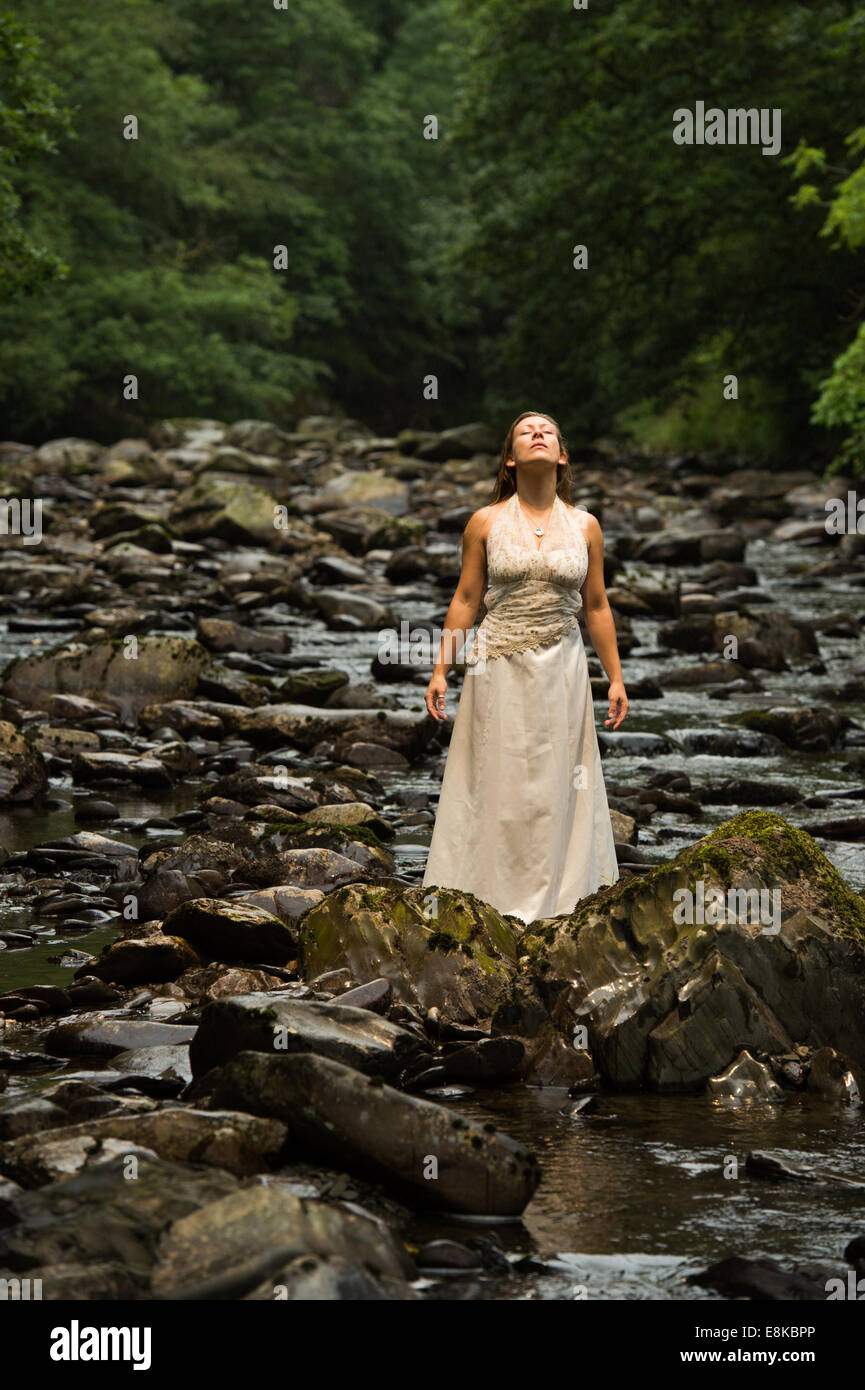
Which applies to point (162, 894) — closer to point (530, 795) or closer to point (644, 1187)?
point (530, 795)

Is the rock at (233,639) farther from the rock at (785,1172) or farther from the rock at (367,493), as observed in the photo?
the rock at (367,493)

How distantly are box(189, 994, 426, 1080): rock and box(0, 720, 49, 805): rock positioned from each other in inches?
206

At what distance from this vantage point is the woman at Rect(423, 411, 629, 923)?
701 cm

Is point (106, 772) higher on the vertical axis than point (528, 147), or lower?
lower

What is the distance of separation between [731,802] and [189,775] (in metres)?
3.68

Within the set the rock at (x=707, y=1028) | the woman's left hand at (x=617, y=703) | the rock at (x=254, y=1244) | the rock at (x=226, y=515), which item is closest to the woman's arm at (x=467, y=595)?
the woman's left hand at (x=617, y=703)

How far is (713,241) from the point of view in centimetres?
3475

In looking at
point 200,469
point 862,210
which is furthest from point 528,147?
point 862,210

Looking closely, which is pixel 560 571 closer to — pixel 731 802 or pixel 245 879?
pixel 245 879

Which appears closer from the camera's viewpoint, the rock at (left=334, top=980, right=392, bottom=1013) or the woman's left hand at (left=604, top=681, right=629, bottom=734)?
the rock at (left=334, top=980, right=392, bottom=1013)

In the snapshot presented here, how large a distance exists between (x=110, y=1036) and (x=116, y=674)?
786 centimetres

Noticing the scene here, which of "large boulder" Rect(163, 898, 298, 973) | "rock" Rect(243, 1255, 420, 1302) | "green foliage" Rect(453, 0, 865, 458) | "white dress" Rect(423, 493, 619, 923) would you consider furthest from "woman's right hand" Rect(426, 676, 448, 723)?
"green foliage" Rect(453, 0, 865, 458)

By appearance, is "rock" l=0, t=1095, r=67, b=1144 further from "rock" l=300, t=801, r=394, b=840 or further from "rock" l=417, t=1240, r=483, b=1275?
"rock" l=300, t=801, r=394, b=840

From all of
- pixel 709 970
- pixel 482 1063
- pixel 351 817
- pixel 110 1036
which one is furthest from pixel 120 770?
pixel 709 970
